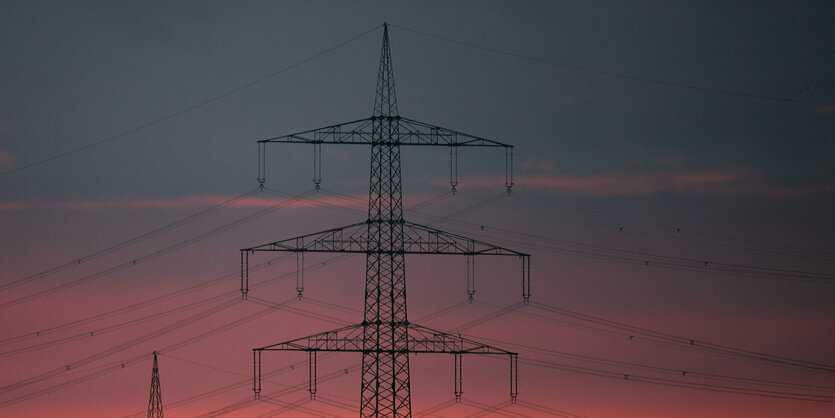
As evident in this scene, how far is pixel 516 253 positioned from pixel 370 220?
7.82 metres

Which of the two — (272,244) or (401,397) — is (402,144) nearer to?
(272,244)

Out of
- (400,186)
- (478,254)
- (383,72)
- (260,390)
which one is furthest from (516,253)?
(260,390)

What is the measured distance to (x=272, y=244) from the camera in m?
75.9

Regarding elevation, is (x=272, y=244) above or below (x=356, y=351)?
above

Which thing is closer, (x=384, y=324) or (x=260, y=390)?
(x=384, y=324)

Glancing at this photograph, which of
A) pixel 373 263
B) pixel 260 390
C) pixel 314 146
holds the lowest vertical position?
pixel 260 390

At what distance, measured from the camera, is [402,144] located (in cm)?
7744

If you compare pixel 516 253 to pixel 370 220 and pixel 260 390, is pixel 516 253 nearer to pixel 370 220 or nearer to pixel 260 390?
pixel 370 220

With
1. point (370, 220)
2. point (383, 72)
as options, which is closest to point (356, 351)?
point (370, 220)

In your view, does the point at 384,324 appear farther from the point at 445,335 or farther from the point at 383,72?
the point at 383,72

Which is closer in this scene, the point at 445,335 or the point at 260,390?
the point at 445,335

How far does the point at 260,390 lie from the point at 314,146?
14.7 meters

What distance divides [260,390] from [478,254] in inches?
618

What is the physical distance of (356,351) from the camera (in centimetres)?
7650
